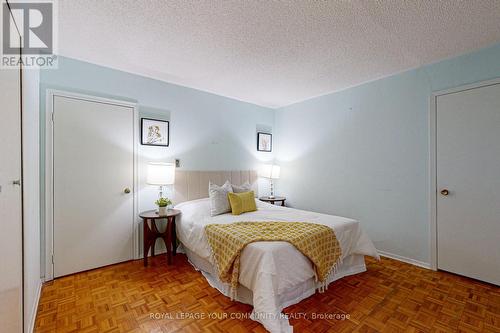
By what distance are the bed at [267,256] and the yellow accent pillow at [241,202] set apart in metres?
0.09

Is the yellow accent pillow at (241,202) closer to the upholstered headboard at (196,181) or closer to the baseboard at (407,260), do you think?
the upholstered headboard at (196,181)

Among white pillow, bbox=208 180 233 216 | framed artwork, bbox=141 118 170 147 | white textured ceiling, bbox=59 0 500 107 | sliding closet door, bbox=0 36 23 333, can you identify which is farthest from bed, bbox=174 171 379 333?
white textured ceiling, bbox=59 0 500 107

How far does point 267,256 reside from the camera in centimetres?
185

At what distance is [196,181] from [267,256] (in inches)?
80.2

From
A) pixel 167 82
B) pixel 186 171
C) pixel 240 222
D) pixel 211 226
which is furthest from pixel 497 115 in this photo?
pixel 167 82

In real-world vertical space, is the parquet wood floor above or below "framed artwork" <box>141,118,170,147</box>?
below

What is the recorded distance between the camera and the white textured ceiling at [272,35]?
1.84 m

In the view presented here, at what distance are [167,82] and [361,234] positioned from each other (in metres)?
3.30

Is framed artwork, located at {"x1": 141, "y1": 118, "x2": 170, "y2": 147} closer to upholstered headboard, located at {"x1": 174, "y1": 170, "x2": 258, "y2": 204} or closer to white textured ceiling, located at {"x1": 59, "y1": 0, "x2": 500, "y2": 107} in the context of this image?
upholstered headboard, located at {"x1": 174, "y1": 170, "x2": 258, "y2": 204}

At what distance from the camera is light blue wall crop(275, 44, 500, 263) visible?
2830mm

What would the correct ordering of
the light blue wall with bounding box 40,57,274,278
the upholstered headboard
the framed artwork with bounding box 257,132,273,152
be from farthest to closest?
1. the framed artwork with bounding box 257,132,273,152
2. the upholstered headboard
3. the light blue wall with bounding box 40,57,274,278

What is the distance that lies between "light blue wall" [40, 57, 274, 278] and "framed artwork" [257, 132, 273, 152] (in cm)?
10

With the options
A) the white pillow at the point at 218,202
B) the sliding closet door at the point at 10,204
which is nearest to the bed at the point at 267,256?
the white pillow at the point at 218,202

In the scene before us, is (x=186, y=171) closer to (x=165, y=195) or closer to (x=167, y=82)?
(x=165, y=195)
